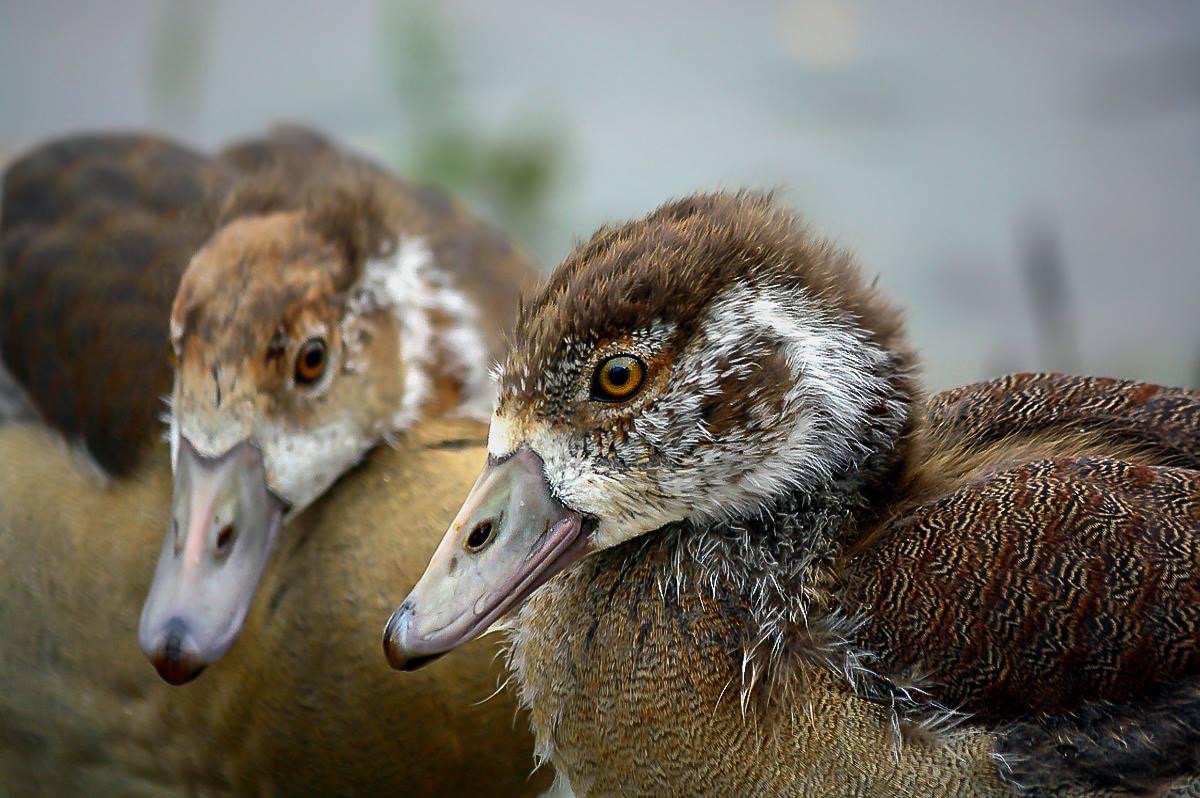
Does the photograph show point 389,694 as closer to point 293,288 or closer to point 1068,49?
point 293,288

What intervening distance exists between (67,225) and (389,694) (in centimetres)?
153

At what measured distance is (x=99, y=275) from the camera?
3.82 m

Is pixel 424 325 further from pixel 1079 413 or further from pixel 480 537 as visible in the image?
pixel 1079 413

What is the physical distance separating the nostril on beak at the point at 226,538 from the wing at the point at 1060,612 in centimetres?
132

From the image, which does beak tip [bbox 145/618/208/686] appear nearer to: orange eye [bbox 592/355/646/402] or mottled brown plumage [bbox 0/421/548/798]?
mottled brown plumage [bbox 0/421/548/798]

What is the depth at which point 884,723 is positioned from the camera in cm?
243

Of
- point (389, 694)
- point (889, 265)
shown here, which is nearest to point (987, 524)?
point (389, 694)

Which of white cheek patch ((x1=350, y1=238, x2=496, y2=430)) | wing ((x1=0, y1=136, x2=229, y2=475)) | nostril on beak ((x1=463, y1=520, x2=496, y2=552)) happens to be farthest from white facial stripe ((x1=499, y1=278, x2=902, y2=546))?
wing ((x1=0, y1=136, x2=229, y2=475))

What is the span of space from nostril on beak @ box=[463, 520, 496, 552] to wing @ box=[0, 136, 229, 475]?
126cm

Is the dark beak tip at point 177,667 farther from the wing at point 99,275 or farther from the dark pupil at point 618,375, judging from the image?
the dark pupil at point 618,375

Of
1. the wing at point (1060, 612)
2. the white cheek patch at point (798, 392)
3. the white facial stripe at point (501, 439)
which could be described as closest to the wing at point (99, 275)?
the white facial stripe at point (501, 439)

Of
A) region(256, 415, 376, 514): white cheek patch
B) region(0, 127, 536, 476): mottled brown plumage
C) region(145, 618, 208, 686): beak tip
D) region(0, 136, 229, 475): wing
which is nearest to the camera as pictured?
region(145, 618, 208, 686): beak tip

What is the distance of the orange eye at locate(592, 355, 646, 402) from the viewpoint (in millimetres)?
2582

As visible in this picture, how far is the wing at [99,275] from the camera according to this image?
3.67 metres
